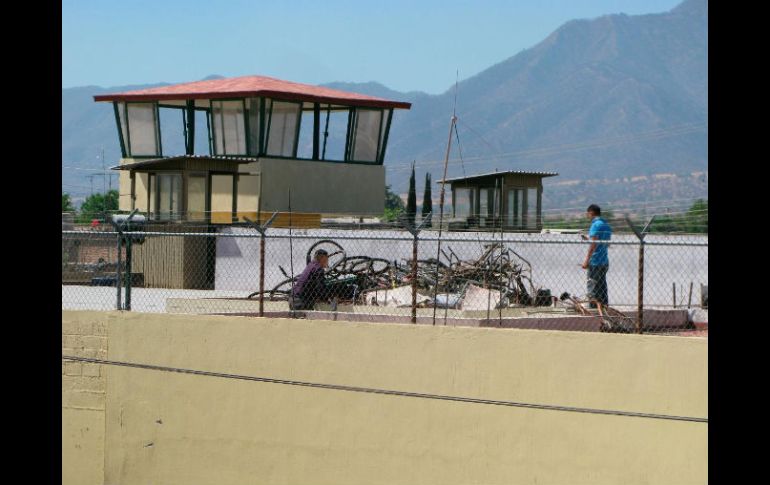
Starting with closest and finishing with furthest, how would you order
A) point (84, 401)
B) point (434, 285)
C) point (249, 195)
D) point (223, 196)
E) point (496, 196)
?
point (84, 401) < point (434, 285) < point (223, 196) < point (249, 195) < point (496, 196)

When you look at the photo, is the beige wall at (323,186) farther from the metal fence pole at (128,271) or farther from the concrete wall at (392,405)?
the concrete wall at (392,405)

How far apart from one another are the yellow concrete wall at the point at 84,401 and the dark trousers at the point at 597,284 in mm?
5371

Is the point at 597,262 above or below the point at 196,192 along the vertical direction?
below

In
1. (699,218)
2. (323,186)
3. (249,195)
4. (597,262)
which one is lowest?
(597,262)

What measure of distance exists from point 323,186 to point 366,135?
99.1 inches

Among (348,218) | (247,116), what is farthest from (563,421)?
(348,218)

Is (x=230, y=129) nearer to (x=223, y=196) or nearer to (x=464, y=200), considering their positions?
(x=223, y=196)

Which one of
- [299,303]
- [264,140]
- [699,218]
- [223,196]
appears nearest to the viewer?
[299,303]

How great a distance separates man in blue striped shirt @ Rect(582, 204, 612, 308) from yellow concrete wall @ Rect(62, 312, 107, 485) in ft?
17.5

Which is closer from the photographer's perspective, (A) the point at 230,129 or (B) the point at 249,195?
(B) the point at 249,195

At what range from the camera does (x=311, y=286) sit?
13461 mm

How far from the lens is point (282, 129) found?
33.7 meters

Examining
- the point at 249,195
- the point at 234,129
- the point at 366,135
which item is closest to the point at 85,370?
the point at 249,195

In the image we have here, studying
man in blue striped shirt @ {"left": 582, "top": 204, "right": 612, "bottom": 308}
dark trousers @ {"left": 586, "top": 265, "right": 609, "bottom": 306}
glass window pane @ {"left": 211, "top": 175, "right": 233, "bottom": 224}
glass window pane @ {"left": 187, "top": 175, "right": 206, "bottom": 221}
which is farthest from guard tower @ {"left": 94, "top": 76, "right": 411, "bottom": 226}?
dark trousers @ {"left": 586, "top": 265, "right": 609, "bottom": 306}
